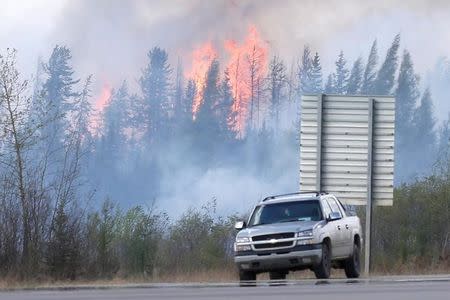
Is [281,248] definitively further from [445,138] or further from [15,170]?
[445,138]

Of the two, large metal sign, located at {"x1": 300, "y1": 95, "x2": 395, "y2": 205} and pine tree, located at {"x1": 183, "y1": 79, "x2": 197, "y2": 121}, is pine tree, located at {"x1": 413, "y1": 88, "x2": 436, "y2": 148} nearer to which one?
pine tree, located at {"x1": 183, "y1": 79, "x2": 197, "y2": 121}

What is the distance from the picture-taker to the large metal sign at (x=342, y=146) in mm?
39250

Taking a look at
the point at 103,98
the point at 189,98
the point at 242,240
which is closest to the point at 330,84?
the point at 189,98

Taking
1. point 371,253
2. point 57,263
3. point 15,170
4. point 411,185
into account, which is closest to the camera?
point 57,263

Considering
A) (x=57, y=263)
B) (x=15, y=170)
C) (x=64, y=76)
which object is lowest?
(x=57, y=263)

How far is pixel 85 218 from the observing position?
109 ft

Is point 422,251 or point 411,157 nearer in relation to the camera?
point 422,251

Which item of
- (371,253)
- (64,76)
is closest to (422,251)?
(371,253)

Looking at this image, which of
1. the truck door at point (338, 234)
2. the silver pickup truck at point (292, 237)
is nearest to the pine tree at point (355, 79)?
the truck door at point (338, 234)

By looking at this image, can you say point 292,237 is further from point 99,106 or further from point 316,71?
point 316,71

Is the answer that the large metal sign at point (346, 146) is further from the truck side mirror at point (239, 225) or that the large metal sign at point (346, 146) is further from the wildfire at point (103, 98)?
the wildfire at point (103, 98)

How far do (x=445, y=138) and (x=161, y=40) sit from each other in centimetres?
2187

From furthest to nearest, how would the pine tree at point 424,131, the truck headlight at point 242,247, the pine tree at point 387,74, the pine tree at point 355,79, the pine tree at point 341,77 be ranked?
1. the pine tree at point 341,77
2. the pine tree at point 355,79
3. the pine tree at point 387,74
4. the pine tree at point 424,131
5. the truck headlight at point 242,247

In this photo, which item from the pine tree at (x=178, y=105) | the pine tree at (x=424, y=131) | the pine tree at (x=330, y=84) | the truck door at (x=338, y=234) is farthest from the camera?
the pine tree at (x=178, y=105)
